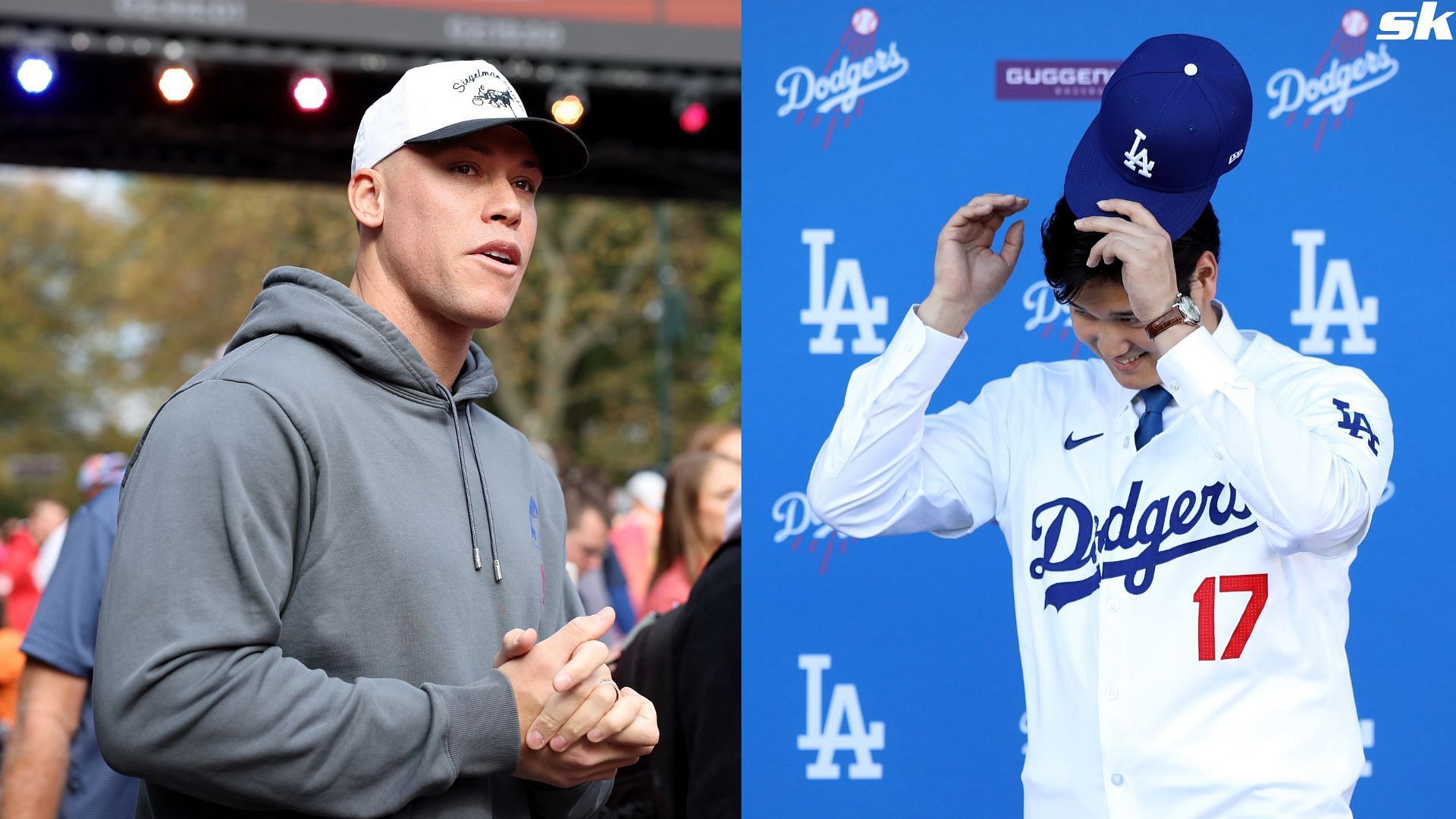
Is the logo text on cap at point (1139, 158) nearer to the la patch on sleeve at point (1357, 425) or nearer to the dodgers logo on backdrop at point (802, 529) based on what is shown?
the la patch on sleeve at point (1357, 425)

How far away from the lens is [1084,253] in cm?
246

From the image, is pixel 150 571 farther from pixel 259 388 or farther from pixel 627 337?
pixel 627 337

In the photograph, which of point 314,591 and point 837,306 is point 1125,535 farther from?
point 314,591

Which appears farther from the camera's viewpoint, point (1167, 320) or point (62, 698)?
point (62, 698)

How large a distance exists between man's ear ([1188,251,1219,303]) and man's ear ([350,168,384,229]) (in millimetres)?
1369

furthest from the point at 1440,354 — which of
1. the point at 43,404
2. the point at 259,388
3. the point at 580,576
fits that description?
the point at 43,404

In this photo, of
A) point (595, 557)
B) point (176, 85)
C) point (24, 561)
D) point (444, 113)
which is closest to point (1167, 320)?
point (444, 113)

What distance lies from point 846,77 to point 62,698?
244cm

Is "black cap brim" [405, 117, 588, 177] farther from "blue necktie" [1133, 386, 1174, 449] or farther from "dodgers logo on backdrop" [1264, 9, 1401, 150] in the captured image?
"dodgers logo on backdrop" [1264, 9, 1401, 150]

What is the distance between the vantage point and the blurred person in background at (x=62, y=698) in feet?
11.7

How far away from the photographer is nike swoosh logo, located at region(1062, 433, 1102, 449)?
261cm

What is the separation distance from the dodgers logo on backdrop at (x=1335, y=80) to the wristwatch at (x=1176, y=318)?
931mm

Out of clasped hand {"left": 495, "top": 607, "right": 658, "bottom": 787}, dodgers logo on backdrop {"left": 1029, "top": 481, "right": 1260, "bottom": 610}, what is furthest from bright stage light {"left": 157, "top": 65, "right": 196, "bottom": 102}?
clasped hand {"left": 495, "top": 607, "right": 658, "bottom": 787}

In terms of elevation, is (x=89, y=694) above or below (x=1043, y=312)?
below
